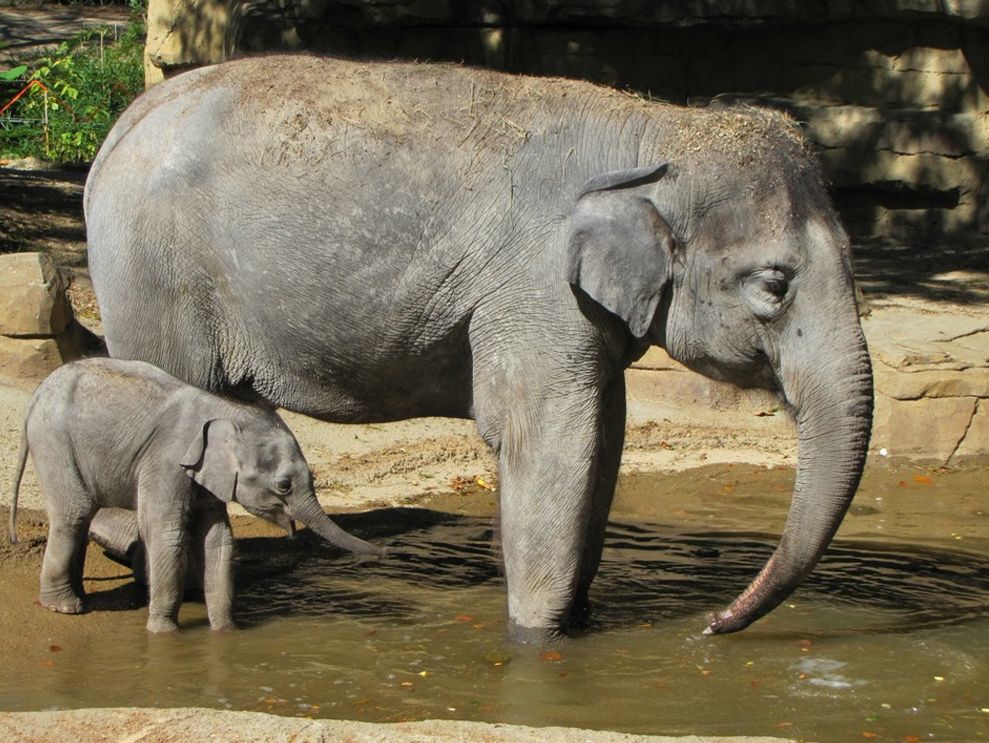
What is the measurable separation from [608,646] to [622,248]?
1.66 m

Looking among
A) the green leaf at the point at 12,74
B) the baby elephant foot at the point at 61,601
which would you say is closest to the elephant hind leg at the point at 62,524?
the baby elephant foot at the point at 61,601

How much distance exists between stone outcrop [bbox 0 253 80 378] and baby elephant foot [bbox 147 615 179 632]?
3.31m

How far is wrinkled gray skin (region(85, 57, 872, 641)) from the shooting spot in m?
5.51

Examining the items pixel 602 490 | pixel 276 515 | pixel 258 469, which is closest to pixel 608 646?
pixel 602 490

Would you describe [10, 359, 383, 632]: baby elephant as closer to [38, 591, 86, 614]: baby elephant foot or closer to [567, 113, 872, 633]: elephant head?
[38, 591, 86, 614]: baby elephant foot

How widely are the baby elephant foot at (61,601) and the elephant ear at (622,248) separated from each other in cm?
259

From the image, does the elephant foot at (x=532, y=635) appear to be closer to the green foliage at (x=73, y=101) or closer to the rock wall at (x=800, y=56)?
the rock wall at (x=800, y=56)

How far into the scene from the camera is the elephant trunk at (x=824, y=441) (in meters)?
5.40

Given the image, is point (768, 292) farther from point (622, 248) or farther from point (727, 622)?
point (727, 622)

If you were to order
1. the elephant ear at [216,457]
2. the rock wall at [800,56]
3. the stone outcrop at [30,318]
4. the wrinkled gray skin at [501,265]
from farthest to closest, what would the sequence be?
the rock wall at [800,56], the stone outcrop at [30,318], the elephant ear at [216,457], the wrinkled gray skin at [501,265]

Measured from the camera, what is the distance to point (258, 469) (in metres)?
6.29

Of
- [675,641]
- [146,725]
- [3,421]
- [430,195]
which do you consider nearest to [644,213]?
[430,195]

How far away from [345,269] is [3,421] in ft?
11.5

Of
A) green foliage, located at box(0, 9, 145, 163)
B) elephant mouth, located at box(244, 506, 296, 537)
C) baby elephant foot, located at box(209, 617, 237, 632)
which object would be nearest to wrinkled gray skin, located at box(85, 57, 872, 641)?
elephant mouth, located at box(244, 506, 296, 537)
